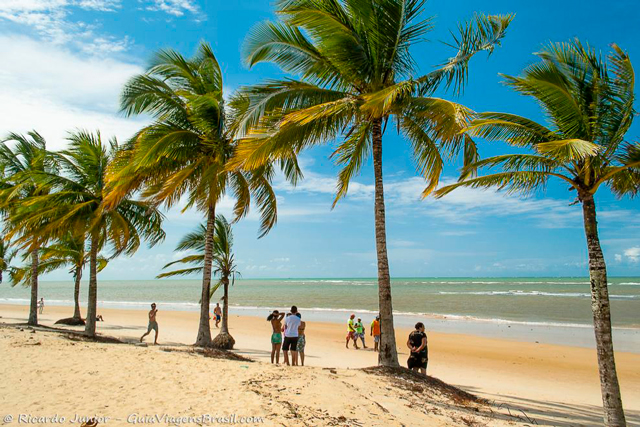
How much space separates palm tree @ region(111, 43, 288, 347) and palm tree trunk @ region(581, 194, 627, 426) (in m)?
9.01

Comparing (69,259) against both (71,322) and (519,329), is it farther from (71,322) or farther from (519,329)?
(519,329)

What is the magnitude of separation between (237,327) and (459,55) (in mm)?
20968

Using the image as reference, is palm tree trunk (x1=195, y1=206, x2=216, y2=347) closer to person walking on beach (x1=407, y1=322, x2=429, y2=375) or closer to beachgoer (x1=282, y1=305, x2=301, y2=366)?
beachgoer (x1=282, y1=305, x2=301, y2=366)

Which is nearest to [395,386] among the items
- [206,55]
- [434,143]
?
[434,143]

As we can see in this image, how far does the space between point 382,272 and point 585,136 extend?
15.4ft

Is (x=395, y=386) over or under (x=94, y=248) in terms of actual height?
under

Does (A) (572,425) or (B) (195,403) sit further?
(A) (572,425)

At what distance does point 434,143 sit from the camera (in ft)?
32.7

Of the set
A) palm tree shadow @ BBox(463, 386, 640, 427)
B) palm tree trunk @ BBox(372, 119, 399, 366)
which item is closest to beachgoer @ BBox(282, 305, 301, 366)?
palm tree trunk @ BBox(372, 119, 399, 366)

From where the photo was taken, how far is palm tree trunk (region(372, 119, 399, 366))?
29.6 ft

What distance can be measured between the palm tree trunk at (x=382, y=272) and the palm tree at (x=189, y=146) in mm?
4614

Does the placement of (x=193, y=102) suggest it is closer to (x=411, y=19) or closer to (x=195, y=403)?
(x=411, y=19)

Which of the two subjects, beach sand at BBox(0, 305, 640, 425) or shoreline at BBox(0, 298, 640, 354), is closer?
beach sand at BBox(0, 305, 640, 425)

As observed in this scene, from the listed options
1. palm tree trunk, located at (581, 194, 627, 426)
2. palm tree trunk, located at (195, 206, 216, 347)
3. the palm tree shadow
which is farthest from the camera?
palm tree trunk, located at (195, 206, 216, 347)
